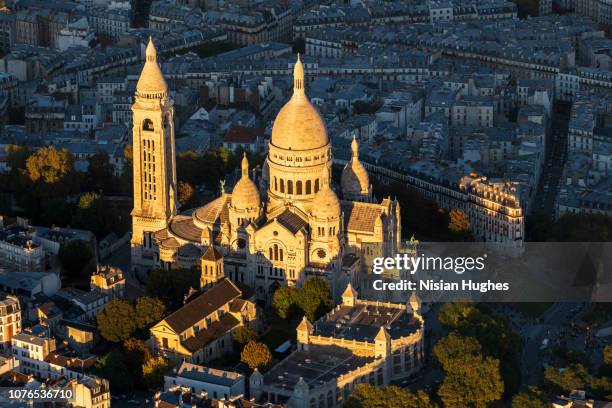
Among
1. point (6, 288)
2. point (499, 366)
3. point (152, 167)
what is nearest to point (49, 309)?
point (6, 288)

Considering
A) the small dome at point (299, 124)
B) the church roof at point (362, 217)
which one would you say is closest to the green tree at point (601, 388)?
the church roof at point (362, 217)

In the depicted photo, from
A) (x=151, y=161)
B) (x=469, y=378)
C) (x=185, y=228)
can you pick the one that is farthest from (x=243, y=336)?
(x=151, y=161)

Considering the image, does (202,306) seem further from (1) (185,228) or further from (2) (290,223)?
(1) (185,228)

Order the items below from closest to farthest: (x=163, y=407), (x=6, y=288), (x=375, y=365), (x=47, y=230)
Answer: (x=163, y=407) → (x=375, y=365) → (x=6, y=288) → (x=47, y=230)

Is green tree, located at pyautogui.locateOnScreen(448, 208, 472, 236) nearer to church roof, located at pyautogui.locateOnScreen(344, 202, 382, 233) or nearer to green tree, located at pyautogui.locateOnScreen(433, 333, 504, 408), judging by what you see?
church roof, located at pyautogui.locateOnScreen(344, 202, 382, 233)

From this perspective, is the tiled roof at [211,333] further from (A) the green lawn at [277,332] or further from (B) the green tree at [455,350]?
(B) the green tree at [455,350]

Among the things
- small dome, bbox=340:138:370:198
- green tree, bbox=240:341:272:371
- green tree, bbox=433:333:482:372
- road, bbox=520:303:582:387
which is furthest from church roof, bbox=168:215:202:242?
road, bbox=520:303:582:387

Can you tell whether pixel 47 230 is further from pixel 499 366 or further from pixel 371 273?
pixel 499 366
